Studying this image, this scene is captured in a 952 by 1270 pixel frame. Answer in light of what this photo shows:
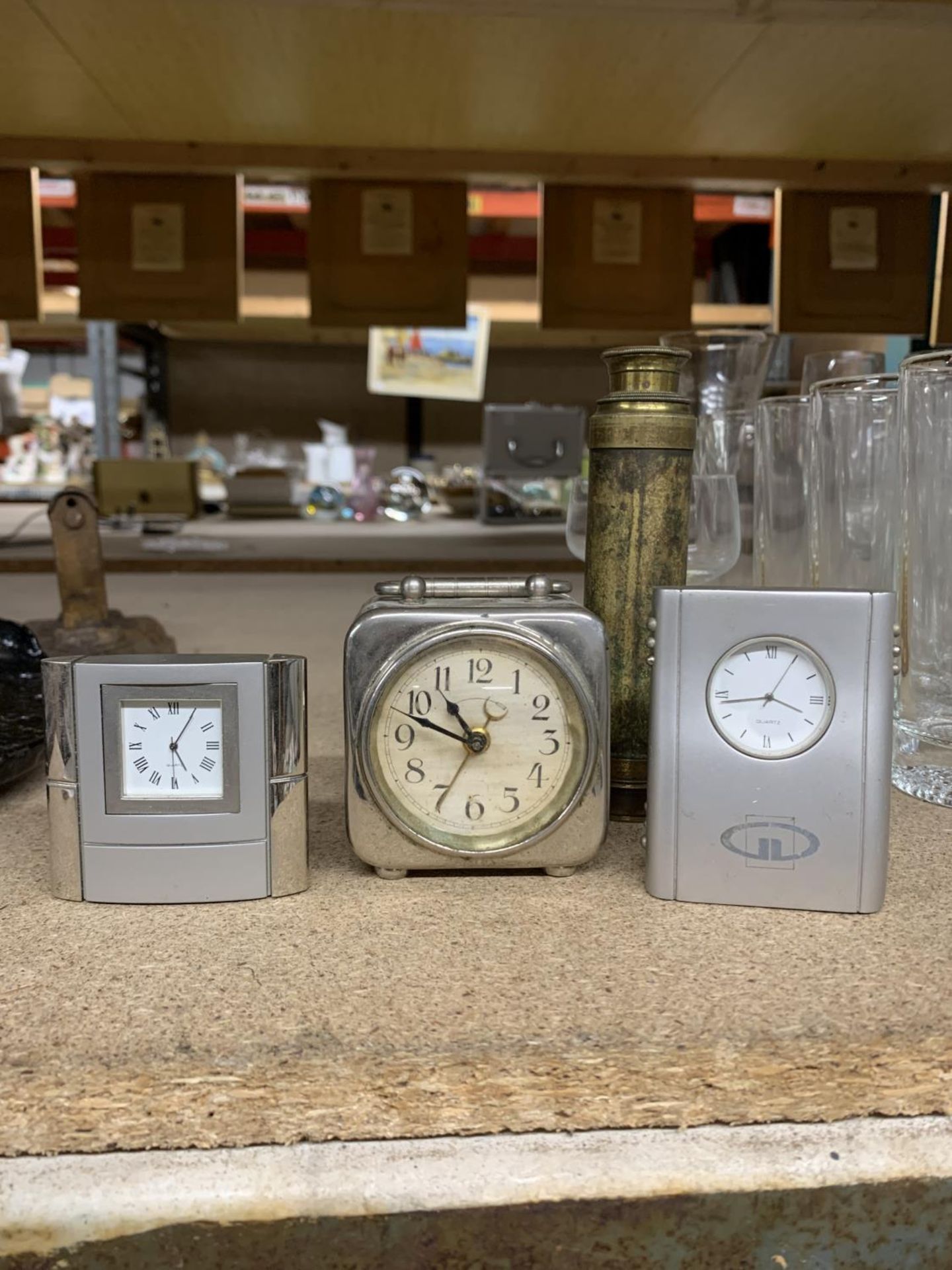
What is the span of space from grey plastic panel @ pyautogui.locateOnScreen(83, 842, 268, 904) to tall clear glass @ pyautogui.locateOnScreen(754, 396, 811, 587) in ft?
1.78

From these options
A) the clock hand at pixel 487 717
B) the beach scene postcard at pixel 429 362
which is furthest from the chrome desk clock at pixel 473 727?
the beach scene postcard at pixel 429 362

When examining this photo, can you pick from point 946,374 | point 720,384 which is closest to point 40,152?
point 720,384

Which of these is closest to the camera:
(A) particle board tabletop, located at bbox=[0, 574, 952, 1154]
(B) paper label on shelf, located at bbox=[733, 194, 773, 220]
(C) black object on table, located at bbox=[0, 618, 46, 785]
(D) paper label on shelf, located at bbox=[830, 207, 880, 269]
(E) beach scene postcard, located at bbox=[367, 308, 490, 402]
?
(A) particle board tabletop, located at bbox=[0, 574, 952, 1154]

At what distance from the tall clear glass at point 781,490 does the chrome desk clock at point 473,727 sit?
39 centimetres

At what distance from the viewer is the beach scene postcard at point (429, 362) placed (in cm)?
345

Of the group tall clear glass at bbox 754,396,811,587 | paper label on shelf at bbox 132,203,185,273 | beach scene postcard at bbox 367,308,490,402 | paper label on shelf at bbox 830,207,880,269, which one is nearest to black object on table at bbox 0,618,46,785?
tall clear glass at bbox 754,396,811,587

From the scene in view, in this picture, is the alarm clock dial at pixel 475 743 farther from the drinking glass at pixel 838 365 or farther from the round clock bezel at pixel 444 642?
the drinking glass at pixel 838 365

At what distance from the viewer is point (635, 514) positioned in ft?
2.35

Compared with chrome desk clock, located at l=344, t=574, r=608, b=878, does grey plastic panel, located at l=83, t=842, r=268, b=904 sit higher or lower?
lower

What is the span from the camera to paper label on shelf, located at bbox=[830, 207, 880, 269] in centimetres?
220

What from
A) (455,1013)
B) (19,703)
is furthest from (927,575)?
(19,703)

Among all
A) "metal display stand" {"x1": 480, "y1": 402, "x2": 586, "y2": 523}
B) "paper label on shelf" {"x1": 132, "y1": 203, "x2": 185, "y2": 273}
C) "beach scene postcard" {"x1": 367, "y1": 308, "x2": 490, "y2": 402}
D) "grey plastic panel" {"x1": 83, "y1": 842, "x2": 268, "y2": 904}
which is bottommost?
"grey plastic panel" {"x1": 83, "y1": 842, "x2": 268, "y2": 904}

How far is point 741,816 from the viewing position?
1.99 feet

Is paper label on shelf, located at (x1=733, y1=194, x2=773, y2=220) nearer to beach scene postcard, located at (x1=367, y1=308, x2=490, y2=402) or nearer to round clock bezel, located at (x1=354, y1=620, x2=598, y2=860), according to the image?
beach scene postcard, located at (x1=367, y1=308, x2=490, y2=402)
